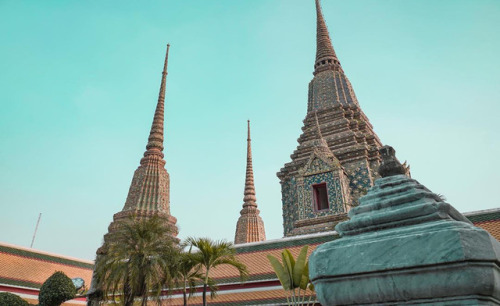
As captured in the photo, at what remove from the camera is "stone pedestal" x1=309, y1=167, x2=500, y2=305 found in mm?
2146

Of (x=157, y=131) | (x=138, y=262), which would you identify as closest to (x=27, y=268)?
(x=138, y=262)

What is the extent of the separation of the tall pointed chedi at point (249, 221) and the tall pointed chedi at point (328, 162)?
11288mm

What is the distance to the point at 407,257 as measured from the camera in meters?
2.30

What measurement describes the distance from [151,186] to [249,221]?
1048 centimetres

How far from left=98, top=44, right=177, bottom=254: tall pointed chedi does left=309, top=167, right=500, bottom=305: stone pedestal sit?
20735mm

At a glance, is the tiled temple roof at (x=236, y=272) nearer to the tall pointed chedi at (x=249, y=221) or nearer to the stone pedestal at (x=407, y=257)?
the stone pedestal at (x=407, y=257)

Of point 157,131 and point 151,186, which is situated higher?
point 157,131

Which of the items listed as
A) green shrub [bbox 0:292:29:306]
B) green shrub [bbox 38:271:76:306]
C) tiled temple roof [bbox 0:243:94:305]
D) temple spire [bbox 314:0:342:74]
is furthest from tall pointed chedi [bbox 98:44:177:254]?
temple spire [bbox 314:0:342:74]

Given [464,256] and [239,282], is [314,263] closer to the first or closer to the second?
[464,256]

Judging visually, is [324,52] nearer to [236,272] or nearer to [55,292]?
[236,272]

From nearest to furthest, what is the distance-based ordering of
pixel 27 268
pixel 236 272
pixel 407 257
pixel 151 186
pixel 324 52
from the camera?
pixel 407 257, pixel 236 272, pixel 27 268, pixel 151 186, pixel 324 52

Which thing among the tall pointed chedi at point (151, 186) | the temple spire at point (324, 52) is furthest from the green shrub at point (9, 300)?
the temple spire at point (324, 52)

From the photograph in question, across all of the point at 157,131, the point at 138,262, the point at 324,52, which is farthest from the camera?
the point at 157,131

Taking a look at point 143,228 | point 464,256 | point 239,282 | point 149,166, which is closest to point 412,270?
point 464,256
